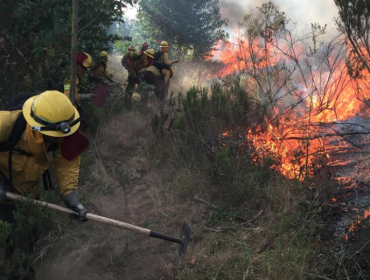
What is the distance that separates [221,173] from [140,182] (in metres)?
1.26

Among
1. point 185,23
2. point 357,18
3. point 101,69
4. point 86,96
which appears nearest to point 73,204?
point 86,96

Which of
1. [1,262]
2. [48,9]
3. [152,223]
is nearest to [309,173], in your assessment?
[152,223]

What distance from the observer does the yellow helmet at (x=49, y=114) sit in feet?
6.89

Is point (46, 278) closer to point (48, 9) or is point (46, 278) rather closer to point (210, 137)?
point (210, 137)

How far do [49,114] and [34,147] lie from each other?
276mm

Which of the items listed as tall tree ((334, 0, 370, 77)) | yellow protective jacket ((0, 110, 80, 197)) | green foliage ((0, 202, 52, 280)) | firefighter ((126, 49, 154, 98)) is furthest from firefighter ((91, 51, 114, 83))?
green foliage ((0, 202, 52, 280))

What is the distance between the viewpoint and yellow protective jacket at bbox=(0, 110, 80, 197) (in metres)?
2.18

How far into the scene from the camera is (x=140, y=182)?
14.9ft

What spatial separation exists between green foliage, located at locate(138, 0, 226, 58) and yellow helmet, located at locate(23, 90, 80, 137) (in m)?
13.6

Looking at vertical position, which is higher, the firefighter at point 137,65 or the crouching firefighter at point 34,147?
the firefighter at point 137,65

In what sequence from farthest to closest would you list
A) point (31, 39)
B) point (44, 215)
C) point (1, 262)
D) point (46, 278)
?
point (31, 39) → point (46, 278) → point (44, 215) → point (1, 262)

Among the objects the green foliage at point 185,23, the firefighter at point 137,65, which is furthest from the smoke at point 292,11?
the firefighter at point 137,65

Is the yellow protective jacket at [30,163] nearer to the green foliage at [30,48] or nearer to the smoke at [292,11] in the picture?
the green foliage at [30,48]

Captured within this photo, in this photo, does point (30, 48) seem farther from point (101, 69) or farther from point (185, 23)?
point (185, 23)
